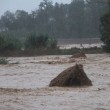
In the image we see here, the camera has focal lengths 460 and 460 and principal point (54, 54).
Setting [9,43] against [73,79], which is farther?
[9,43]

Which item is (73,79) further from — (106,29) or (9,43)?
(9,43)

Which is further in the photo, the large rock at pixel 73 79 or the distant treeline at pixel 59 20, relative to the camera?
the distant treeline at pixel 59 20

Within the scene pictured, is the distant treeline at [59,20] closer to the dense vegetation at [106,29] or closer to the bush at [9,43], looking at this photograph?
the bush at [9,43]

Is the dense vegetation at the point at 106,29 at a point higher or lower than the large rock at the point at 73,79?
higher

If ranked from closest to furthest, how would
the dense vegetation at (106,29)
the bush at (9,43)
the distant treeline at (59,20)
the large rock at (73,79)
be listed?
1. the large rock at (73,79)
2. the dense vegetation at (106,29)
3. the bush at (9,43)
4. the distant treeline at (59,20)

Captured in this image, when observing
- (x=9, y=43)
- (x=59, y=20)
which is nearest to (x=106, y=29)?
(x=9, y=43)

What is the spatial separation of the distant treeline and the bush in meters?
39.7

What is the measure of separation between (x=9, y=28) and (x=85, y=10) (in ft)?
62.6

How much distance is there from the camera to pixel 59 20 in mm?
114938

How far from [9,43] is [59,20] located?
5807 centimetres

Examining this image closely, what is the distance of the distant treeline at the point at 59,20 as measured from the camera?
105 m

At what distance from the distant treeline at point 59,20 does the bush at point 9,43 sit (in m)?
39.7

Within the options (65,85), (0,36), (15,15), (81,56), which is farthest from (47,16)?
(65,85)

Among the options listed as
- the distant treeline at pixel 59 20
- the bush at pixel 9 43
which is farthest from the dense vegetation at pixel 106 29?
the distant treeline at pixel 59 20
